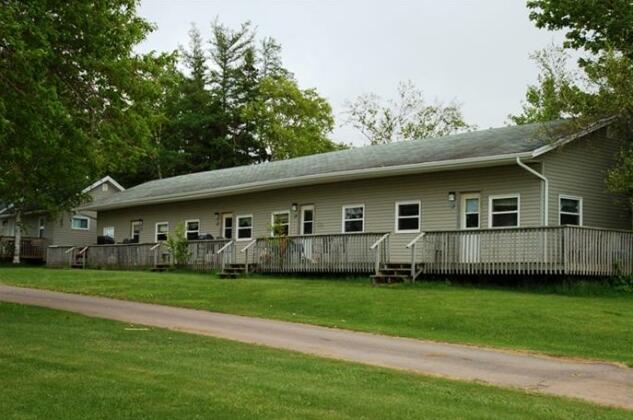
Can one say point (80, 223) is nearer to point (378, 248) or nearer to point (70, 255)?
point (70, 255)

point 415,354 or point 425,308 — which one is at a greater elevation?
point 425,308

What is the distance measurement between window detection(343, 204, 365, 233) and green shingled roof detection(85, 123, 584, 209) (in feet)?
4.67

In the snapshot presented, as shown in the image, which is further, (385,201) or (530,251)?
(385,201)

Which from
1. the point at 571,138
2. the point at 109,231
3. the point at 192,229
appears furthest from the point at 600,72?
the point at 109,231

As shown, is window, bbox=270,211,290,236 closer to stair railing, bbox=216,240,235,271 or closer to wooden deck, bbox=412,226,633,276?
stair railing, bbox=216,240,235,271

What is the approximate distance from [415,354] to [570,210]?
42.0ft

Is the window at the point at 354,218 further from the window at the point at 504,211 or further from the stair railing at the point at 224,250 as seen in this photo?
the window at the point at 504,211

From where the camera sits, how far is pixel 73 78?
16.3 m

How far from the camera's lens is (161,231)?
3684cm

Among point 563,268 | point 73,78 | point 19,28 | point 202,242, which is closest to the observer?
point 19,28

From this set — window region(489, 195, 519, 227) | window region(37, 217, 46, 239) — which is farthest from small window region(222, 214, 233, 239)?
window region(37, 217, 46, 239)

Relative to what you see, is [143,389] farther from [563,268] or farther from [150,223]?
[150,223]

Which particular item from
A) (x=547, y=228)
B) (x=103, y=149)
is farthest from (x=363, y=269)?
(x=103, y=149)

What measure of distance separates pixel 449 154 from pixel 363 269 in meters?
4.44
